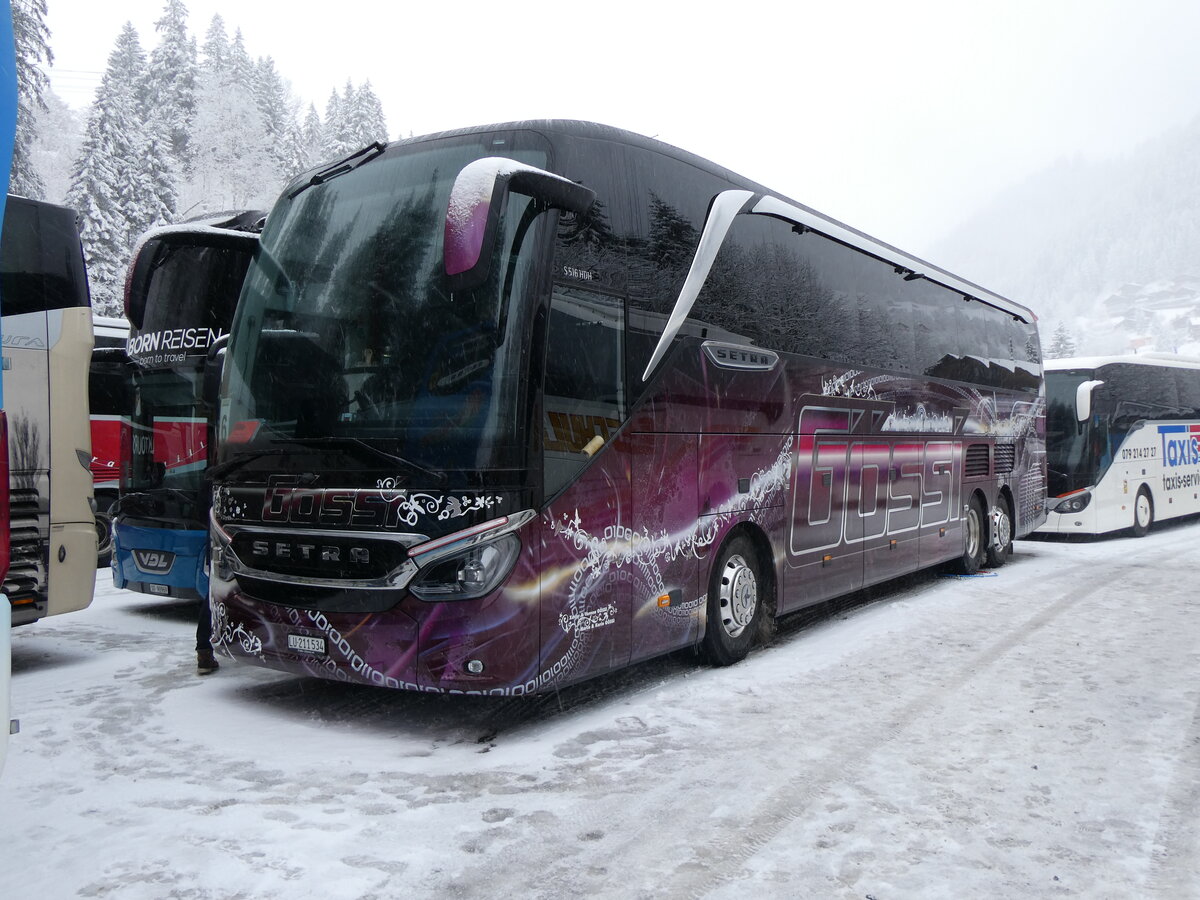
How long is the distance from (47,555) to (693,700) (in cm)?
503

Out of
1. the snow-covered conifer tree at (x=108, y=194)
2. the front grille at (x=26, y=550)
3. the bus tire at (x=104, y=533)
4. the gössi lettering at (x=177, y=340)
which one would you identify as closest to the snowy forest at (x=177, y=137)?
the snow-covered conifer tree at (x=108, y=194)

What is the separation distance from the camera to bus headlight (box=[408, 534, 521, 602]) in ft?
17.9

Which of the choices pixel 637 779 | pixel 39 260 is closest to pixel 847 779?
pixel 637 779

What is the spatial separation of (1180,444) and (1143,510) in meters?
2.43

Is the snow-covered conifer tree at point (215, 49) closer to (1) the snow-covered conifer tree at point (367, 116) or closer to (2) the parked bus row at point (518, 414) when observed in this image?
(1) the snow-covered conifer tree at point (367, 116)

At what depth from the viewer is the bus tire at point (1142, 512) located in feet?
61.6

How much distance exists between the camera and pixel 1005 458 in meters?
14.2

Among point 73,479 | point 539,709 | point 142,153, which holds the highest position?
point 142,153

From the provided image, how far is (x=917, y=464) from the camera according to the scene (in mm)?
11133

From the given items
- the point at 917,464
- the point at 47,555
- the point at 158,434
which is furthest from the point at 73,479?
the point at 917,464

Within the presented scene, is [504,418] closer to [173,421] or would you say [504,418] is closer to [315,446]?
[315,446]

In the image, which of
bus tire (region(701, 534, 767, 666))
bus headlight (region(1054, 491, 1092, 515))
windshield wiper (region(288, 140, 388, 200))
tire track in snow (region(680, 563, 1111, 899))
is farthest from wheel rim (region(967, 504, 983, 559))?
windshield wiper (region(288, 140, 388, 200))

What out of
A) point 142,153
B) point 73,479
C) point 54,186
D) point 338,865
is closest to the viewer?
point 338,865

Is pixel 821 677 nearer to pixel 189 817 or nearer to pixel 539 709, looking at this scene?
pixel 539 709
